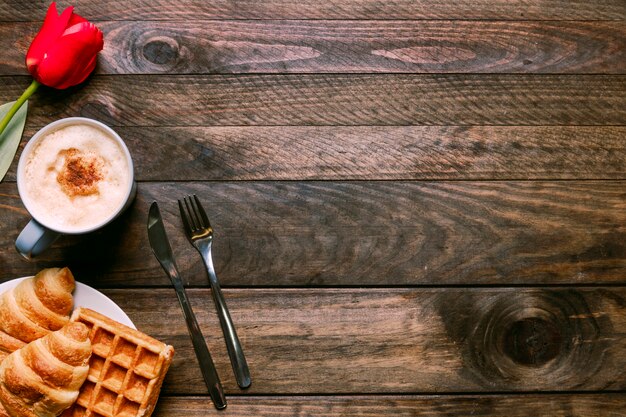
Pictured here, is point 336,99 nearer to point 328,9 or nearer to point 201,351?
point 328,9

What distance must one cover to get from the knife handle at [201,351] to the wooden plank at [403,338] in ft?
0.07

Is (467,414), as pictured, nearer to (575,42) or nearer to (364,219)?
(364,219)

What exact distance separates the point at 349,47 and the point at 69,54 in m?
0.58

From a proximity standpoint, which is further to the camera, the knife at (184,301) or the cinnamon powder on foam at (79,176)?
the knife at (184,301)

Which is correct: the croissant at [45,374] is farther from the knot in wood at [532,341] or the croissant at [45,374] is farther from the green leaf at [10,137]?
the knot in wood at [532,341]

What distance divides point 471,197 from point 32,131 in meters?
0.95

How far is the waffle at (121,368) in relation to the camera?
45.9 inches

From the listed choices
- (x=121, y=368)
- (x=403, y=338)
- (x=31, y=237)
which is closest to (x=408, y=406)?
(x=403, y=338)

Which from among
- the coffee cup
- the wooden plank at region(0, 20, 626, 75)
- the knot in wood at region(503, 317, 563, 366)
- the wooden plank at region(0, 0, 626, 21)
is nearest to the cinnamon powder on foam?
the coffee cup

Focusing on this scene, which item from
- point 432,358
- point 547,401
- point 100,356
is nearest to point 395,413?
point 432,358

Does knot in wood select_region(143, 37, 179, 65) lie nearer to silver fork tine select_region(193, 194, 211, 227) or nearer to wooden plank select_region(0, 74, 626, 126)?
wooden plank select_region(0, 74, 626, 126)

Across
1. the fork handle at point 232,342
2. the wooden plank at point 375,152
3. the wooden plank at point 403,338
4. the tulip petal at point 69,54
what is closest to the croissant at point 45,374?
the wooden plank at point 403,338

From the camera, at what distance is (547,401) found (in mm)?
1275

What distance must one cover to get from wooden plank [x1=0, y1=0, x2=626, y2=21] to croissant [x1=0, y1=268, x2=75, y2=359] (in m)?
0.58
